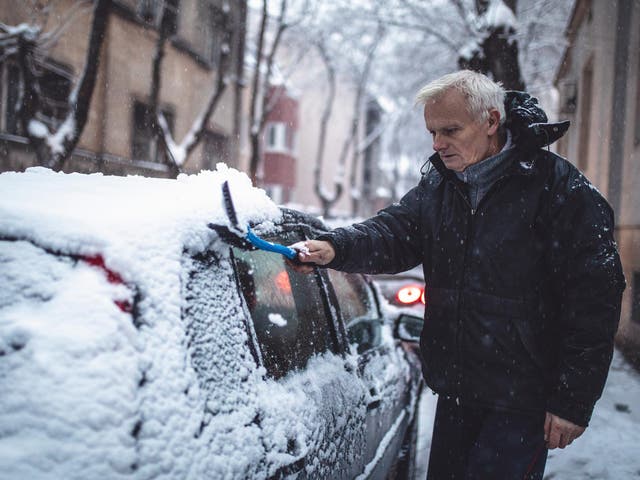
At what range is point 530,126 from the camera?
2080 millimetres

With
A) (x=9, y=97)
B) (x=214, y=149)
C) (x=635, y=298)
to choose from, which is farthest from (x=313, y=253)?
(x=214, y=149)

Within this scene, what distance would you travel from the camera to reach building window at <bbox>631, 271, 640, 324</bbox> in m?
7.69

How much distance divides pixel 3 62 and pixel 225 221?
34.7 ft

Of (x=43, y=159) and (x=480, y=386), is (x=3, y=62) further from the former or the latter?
(x=480, y=386)

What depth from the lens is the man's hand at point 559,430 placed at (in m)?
1.91

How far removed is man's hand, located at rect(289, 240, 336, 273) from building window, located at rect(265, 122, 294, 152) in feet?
80.6

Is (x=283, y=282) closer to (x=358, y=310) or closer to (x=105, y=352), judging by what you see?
(x=358, y=310)

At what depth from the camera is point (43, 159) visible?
8.15 metres

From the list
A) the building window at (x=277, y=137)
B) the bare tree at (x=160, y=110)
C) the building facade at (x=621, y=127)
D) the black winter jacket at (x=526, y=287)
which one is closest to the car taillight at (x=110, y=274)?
the black winter jacket at (x=526, y=287)

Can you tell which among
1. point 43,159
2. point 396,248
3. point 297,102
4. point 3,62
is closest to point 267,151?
point 297,102

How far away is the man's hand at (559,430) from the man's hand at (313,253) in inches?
36.9

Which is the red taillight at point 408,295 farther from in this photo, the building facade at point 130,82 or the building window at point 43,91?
the building window at point 43,91

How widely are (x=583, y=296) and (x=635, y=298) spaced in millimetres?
6818

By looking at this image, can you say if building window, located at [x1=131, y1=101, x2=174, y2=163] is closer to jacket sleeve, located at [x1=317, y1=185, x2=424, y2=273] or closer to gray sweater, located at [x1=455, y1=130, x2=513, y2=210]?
jacket sleeve, located at [x1=317, y1=185, x2=424, y2=273]
